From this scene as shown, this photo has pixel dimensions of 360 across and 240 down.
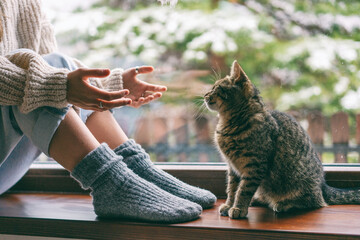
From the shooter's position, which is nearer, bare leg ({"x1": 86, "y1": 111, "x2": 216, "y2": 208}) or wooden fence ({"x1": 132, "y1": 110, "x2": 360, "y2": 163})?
bare leg ({"x1": 86, "y1": 111, "x2": 216, "y2": 208})

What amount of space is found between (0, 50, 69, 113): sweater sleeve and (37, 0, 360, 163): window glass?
52 centimetres

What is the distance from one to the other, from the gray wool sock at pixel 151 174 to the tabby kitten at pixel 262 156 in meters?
0.08

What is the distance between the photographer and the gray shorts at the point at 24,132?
0.88 m

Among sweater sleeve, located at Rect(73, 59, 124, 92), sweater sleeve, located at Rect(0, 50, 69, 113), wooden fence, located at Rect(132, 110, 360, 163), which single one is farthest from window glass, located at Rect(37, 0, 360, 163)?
sweater sleeve, located at Rect(0, 50, 69, 113)

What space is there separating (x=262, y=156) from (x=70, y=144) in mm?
466

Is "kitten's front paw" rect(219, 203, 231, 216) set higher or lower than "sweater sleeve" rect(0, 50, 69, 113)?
lower

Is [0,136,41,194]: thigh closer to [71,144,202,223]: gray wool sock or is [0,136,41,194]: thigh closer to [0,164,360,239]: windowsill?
[0,164,360,239]: windowsill

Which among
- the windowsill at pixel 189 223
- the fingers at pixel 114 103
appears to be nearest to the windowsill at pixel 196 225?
the windowsill at pixel 189 223

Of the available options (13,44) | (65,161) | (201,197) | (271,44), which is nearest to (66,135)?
(65,161)

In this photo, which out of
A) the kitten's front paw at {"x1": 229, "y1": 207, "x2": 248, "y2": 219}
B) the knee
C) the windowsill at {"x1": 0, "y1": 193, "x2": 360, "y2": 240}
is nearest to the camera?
the windowsill at {"x1": 0, "y1": 193, "x2": 360, "y2": 240}

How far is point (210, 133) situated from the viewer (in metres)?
1.37

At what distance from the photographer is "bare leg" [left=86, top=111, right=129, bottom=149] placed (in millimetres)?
1052

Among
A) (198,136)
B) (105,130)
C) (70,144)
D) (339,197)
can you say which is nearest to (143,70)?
(105,130)

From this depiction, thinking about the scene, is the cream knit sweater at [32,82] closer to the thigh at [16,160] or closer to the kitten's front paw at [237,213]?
the thigh at [16,160]
